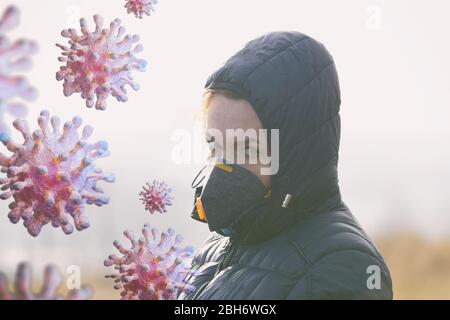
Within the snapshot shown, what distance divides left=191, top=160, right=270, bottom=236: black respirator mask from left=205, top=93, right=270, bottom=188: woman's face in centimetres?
3

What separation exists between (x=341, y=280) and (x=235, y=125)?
1.71ft

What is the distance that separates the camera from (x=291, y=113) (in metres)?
1.77

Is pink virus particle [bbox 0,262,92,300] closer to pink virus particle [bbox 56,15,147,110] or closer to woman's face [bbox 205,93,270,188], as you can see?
pink virus particle [bbox 56,15,147,110]

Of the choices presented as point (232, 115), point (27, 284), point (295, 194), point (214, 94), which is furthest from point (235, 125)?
point (27, 284)

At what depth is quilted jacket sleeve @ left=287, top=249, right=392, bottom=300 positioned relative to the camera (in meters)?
1.61

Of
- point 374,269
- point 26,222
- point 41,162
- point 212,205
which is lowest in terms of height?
point 374,269

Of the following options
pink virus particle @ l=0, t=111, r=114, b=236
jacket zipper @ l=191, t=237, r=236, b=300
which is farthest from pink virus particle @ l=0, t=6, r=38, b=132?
jacket zipper @ l=191, t=237, r=236, b=300

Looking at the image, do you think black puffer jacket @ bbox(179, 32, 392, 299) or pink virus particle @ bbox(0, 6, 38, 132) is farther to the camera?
black puffer jacket @ bbox(179, 32, 392, 299)

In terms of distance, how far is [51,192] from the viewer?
134 cm

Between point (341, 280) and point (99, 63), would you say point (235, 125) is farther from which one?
point (341, 280)

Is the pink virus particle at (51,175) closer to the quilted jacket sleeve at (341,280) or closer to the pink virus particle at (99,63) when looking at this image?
the pink virus particle at (99,63)

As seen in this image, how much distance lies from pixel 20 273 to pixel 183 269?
101cm
